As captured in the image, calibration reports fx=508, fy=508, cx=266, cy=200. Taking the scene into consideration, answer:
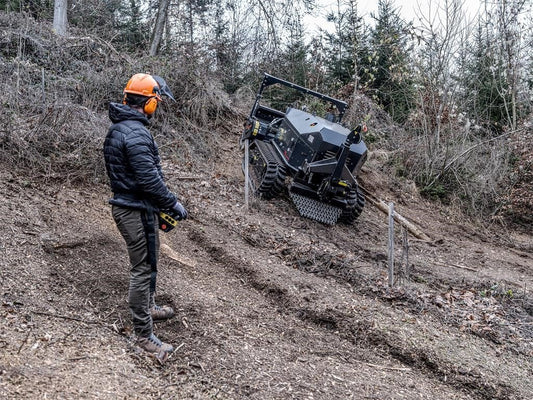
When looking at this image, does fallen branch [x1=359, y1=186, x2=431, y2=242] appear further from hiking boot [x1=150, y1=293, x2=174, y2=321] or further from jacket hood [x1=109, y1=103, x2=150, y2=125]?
jacket hood [x1=109, y1=103, x2=150, y2=125]

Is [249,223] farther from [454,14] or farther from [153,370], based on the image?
[454,14]

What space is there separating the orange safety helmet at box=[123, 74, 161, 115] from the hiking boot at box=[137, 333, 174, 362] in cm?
167

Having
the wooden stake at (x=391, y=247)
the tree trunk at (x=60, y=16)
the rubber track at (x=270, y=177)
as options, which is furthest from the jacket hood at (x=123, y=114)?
the tree trunk at (x=60, y=16)

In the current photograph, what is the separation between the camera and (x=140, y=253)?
3666mm

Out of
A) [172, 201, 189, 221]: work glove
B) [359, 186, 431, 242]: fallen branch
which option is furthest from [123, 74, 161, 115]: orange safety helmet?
[359, 186, 431, 242]: fallen branch

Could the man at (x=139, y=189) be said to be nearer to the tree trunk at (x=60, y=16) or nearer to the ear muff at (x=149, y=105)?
the ear muff at (x=149, y=105)

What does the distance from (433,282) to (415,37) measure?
778 centimetres

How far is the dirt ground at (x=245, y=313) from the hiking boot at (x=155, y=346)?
2.4 inches

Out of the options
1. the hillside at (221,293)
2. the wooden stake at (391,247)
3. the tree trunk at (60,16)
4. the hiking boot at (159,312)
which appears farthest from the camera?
the tree trunk at (60,16)

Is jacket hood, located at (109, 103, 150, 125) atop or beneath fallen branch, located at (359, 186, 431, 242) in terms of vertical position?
atop

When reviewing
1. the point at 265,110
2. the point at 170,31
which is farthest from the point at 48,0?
the point at 265,110

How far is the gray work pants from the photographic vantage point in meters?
3.61

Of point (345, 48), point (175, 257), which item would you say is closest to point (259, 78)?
point (345, 48)

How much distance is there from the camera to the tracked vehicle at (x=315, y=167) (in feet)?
25.7
